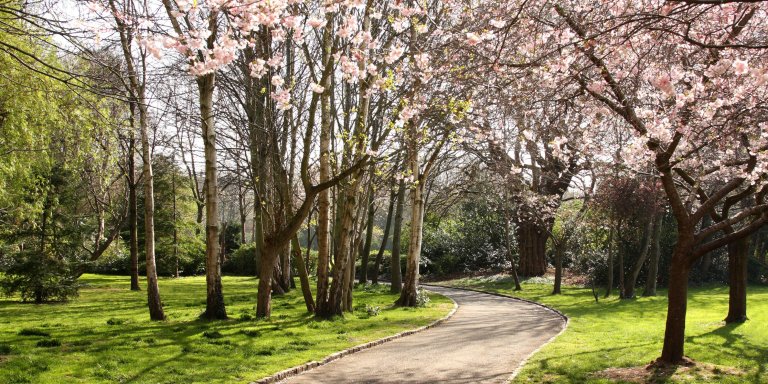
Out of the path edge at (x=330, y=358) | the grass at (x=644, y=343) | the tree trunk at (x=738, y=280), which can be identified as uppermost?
the tree trunk at (x=738, y=280)

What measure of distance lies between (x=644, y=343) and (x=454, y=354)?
13.2 feet

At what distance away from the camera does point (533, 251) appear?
32.8m

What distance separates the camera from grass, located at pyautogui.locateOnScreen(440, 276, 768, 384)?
29.5 ft

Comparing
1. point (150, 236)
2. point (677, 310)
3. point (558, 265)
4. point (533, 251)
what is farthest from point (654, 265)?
point (150, 236)

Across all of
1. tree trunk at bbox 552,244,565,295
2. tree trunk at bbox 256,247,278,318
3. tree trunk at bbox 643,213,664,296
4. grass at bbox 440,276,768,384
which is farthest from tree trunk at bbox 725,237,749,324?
tree trunk at bbox 256,247,278,318

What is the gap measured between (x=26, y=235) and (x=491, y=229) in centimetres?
2445

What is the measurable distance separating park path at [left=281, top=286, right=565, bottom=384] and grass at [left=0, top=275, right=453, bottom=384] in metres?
0.60

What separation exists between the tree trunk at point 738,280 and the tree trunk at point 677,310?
5893 mm

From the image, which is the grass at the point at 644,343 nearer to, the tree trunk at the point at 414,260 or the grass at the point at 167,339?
the grass at the point at 167,339

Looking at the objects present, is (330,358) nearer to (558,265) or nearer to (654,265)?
(558,265)

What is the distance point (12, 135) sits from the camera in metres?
13.8

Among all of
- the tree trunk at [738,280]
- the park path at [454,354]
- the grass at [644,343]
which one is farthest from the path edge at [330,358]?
the tree trunk at [738,280]

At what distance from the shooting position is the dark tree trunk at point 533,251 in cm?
3266

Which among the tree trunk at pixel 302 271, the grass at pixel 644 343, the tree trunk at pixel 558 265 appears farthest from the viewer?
the tree trunk at pixel 558 265
